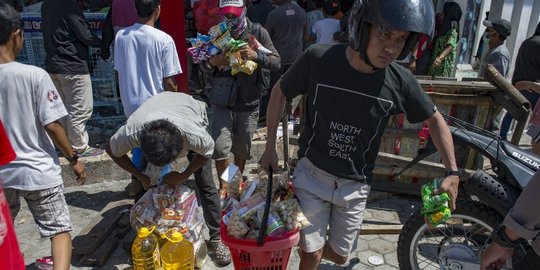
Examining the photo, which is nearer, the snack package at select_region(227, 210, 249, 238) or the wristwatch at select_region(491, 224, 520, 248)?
the wristwatch at select_region(491, 224, 520, 248)

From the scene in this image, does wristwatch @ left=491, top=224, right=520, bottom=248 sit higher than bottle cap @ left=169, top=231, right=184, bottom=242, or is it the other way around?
wristwatch @ left=491, top=224, right=520, bottom=248

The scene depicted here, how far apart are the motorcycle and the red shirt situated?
2443 mm

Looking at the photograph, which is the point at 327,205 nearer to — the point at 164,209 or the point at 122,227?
the point at 164,209

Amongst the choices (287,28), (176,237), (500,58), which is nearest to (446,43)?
(500,58)

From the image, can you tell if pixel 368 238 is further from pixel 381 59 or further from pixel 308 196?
pixel 381 59

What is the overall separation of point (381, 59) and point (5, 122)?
2.26 metres

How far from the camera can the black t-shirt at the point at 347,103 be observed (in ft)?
7.32

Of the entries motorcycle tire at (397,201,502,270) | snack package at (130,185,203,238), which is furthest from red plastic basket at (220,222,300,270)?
motorcycle tire at (397,201,502,270)

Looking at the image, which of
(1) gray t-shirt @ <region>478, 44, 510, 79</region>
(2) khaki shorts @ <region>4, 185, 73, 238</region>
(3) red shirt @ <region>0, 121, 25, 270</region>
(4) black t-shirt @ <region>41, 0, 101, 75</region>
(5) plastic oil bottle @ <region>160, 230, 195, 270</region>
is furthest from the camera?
(1) gray t-shirt @ <region>478, 44, 510, 79</region>

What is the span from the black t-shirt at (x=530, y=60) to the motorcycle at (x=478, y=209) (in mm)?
2581

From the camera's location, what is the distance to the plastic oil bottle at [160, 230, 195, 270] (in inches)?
113

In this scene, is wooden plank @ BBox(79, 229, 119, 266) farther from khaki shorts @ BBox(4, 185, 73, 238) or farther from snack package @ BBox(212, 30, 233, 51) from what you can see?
snack package @ BBox(212, 30, 233, 51)

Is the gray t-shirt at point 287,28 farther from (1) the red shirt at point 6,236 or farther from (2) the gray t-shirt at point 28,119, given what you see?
(1) the red shirt at point 6,236

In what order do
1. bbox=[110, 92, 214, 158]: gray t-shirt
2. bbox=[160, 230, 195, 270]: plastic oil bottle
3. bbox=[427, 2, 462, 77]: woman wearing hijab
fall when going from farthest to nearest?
bbox=[427, 2, 462, 77]: woman wearing hijab < bbox=[160, 230, 195, 270]: plastic oil bottle < bbox=[110, 92, 214, 158]: gray t-shirt
